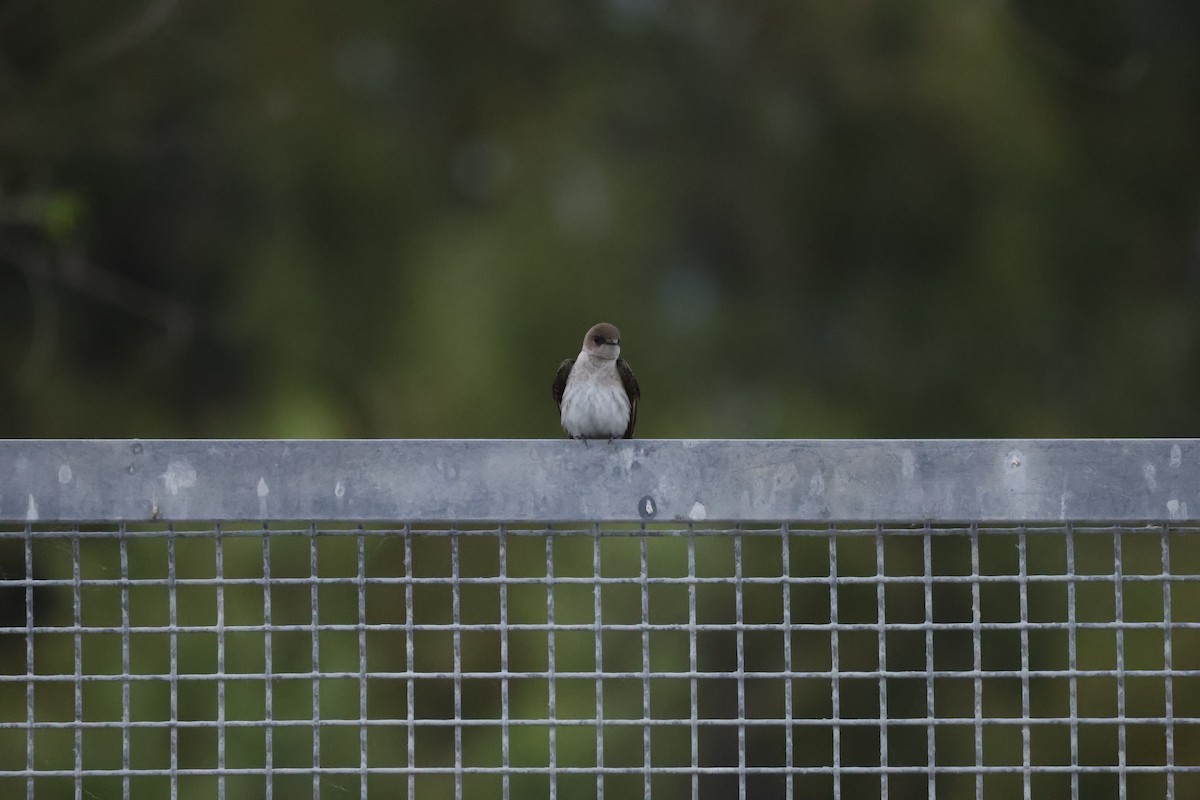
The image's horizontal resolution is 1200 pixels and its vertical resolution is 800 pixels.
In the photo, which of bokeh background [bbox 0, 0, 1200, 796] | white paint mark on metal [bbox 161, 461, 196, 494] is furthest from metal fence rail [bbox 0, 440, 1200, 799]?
bokeh background [bbox 0, 0, 1200, 796]

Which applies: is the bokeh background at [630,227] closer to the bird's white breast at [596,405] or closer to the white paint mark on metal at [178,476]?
the bird's white breast at [596,405]

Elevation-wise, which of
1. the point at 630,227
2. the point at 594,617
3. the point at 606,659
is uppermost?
the point at 630,227

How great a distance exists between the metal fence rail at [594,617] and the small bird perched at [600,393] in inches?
13.8

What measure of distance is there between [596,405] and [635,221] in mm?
2814

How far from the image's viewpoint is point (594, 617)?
74.2 inches

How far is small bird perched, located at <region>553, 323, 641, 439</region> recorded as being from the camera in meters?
3.10

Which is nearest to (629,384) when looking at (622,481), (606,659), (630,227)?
(622,481)

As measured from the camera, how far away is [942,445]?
1.42 metres

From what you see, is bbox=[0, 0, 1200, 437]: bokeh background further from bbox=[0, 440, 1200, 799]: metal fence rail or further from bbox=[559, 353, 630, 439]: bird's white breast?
bbox=[559, 353, 630, 439]: bird's white breast

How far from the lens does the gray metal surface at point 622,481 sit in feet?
4.66

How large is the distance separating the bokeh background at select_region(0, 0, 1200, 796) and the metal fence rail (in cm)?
19

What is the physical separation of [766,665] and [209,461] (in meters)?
4.19

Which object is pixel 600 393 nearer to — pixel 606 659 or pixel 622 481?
pixel 622 481

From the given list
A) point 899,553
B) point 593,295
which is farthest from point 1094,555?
point 593,295
